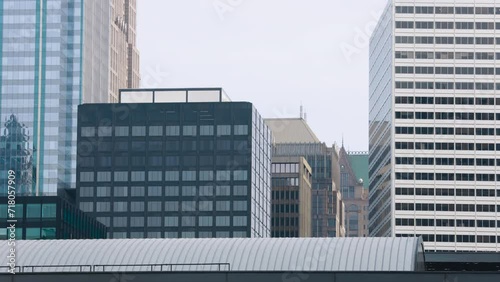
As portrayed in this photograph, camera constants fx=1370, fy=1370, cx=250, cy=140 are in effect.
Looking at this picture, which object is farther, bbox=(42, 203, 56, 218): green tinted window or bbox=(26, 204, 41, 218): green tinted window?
bbox=(26, 204, 41, 218): green tinted window

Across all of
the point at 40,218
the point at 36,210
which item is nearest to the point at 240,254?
the point at 40,218

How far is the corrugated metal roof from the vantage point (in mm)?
71750

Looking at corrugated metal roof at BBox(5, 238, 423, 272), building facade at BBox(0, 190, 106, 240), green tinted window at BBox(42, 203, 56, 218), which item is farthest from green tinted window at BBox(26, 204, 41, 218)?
corrugated metal roof at BBox(5, 238, 423, 272)

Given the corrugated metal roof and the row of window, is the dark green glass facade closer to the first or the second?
the row of window

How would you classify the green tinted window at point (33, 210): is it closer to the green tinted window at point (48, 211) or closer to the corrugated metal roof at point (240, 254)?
the green tinted window at point (48, 211)

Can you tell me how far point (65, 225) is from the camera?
18725cm

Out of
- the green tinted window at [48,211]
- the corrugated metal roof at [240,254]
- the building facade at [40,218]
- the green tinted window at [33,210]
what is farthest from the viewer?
the green tinted window at [33,210]

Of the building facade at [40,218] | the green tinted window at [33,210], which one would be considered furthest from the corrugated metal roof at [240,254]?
the green tinted window at [33,210]

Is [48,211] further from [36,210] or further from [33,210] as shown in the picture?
[33,210]

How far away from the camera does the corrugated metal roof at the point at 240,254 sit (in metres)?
71.8

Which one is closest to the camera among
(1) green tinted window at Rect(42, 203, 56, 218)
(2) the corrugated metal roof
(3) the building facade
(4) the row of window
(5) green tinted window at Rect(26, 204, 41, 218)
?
(2) the corrugated metal roof

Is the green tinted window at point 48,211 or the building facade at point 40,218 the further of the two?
the green tinted window at point 48,211

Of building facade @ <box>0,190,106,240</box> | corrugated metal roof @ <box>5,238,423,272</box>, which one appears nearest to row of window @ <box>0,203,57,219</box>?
building facade @ <box>0,190,106,240</box>

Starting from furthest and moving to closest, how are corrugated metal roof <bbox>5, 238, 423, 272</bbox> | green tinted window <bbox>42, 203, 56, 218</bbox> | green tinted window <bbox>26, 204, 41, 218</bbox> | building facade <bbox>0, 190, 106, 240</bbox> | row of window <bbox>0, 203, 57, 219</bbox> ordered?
green tinted window <bbox>26, 204, 41, 218</bbox>, green tinted window <bbox>42, 203, 56, 218</bbox>, row of window <bbox>0, 203, 57, 219</bbox>, building facade <bbox>0, 190, 106, 240</bbox>, corrugated metal roof <bbox>5, 238, 423, 272</bbox>
